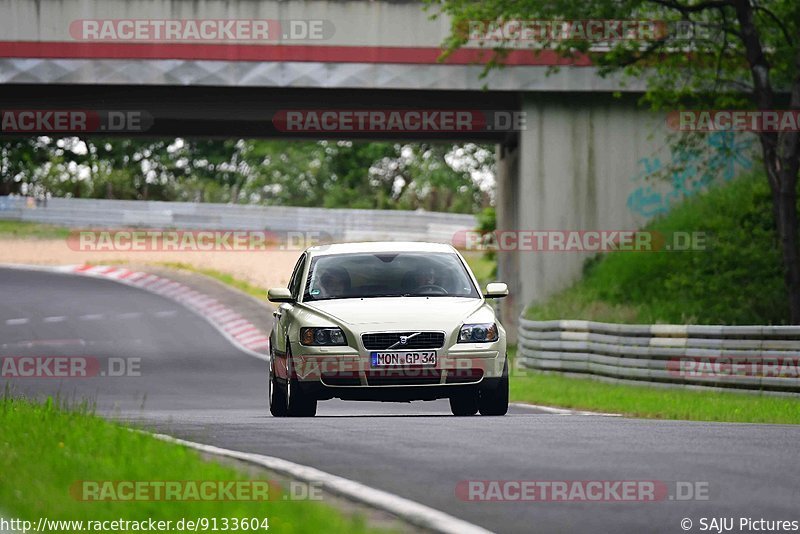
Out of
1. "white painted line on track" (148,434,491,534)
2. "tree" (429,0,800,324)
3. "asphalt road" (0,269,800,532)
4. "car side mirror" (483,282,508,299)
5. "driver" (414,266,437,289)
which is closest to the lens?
"white painted line on track" (148,434,491,534)

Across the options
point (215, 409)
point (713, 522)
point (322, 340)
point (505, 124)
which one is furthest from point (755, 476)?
point (505, 124)

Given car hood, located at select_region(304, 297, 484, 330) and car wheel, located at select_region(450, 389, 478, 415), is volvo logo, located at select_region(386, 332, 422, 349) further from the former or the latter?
car wheel, located at select_region(450, 389, 478, 415)

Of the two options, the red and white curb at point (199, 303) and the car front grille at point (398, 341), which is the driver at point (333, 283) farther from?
the red and white curb at point (199, 303)

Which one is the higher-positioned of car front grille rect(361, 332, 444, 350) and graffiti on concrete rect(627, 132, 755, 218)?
graffiti on concrete rect(627, 132, 755, 218)

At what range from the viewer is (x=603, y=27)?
85.5ft

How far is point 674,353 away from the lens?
73.9ft

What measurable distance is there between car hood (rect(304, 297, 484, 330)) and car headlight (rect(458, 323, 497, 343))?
0.08 m

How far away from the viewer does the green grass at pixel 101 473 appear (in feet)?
21.6

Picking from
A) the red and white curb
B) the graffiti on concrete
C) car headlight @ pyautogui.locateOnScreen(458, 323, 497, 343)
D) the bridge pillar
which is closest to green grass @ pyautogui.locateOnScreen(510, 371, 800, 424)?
car headlight @ pyautogui.locateOnScreen(458, 323, 497, 343)

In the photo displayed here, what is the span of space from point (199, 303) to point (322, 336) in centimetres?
3323

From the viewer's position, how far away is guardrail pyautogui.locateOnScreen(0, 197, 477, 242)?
2499 inches

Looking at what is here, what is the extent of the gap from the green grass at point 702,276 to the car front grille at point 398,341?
1432 centimetres

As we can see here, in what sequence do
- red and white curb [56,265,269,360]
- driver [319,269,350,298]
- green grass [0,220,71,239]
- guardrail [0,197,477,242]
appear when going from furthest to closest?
guardrail [0,197,477,242], green grass [0,220,71,239], red and white curb [56,265,269,360], driver [319,269,350,298]

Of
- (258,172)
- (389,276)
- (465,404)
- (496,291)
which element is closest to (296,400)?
(389,276)
